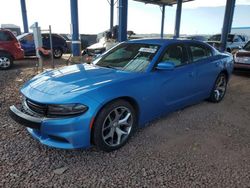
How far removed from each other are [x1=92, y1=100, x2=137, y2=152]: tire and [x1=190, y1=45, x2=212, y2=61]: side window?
72.0 inches

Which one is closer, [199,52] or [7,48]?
[199,52]

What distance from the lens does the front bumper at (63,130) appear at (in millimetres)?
2398

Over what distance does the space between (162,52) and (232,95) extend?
3.07 metres

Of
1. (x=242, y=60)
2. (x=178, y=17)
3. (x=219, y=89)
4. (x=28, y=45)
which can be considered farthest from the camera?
(x=178, y=17)

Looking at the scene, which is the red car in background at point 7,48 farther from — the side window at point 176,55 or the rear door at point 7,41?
the side window at point 176,55

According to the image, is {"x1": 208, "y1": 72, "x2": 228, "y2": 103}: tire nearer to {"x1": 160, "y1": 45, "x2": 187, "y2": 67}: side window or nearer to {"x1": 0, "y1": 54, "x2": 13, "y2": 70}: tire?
{"x1": 160, "y1": 45, "x2": 187, "y2": 67}: side window

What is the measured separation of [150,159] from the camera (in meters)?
2.72

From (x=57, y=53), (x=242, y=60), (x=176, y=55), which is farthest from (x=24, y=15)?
(x=176, y=55)

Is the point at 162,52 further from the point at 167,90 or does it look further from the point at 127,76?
the point at 127,76

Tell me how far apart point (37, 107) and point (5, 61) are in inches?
276

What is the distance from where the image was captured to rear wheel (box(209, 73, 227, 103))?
15.4 feet

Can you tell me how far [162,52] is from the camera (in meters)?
3.42

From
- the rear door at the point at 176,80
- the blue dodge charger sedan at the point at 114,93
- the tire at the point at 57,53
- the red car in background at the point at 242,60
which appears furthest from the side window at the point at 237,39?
the rear door at the point at 176,80

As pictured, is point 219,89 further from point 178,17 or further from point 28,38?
point 178,17
